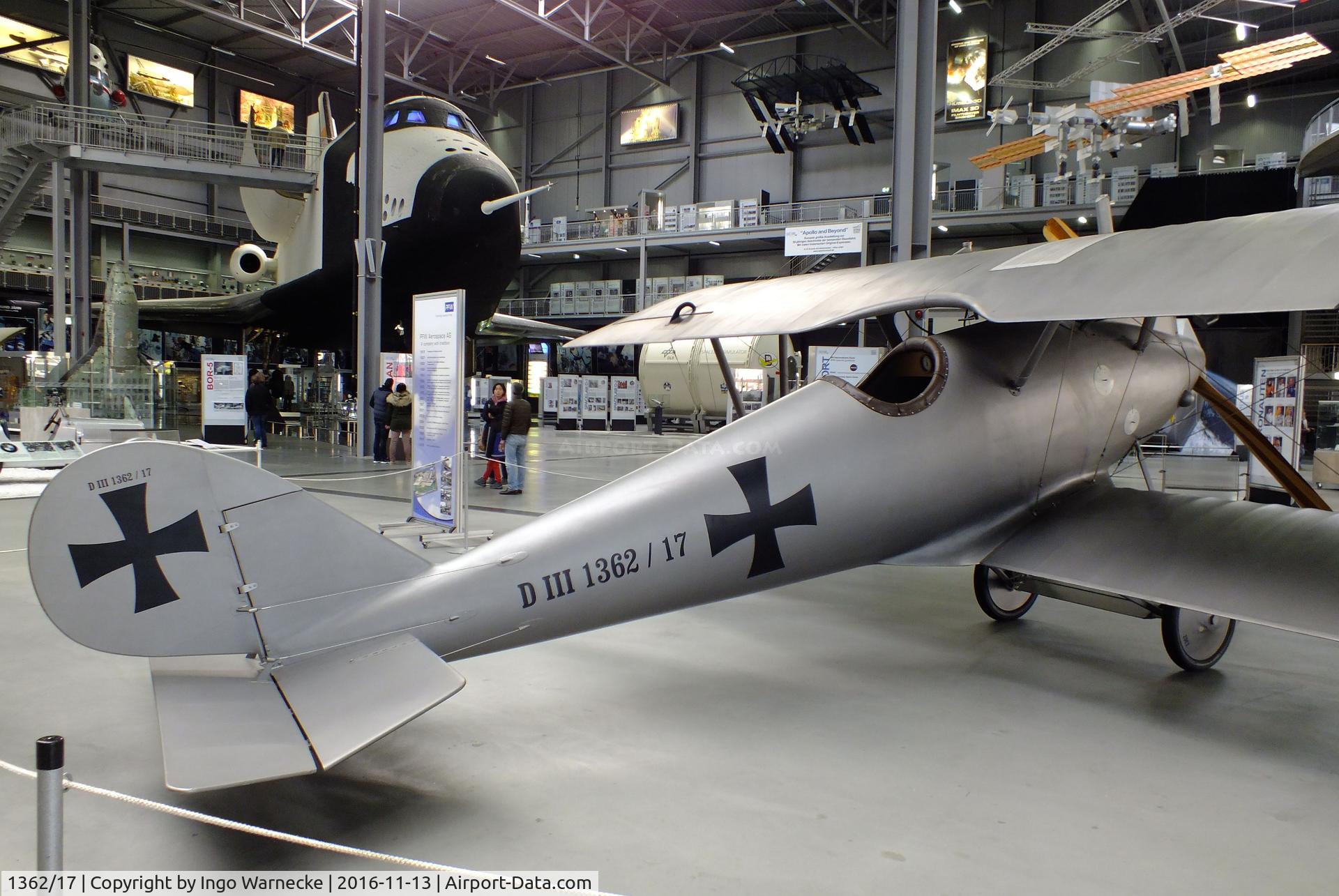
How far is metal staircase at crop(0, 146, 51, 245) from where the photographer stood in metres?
21.3

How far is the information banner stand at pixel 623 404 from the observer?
98.3 feet

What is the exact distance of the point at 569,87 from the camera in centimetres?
4244

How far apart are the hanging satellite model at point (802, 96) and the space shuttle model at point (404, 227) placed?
742 inches

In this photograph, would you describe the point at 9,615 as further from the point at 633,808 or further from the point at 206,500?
the point at 633,808

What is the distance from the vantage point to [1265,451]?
20.9 ft

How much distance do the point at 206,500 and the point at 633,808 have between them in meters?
1.89

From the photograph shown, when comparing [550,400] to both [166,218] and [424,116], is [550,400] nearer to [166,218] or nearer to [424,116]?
[424,116]

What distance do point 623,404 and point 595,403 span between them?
3.60ft

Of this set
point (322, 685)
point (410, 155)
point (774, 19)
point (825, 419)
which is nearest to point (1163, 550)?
point (825, 419)

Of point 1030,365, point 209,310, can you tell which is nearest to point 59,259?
point 209,310

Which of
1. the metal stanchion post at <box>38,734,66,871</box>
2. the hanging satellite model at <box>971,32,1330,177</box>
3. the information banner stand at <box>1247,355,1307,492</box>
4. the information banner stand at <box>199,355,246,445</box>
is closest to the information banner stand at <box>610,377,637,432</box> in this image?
the hanging satellite model at <box>971,32,1330,177</box>

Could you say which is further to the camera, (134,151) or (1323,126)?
(1323,126)

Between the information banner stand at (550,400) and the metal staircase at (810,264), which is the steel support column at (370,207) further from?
the metal staircase at (810,264)

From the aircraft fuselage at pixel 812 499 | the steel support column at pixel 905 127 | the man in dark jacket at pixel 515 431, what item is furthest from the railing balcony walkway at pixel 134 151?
the aircraft fuselage at pixel 812 499
